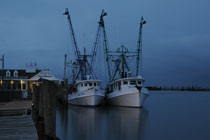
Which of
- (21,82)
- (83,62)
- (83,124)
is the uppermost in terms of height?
(83,62)

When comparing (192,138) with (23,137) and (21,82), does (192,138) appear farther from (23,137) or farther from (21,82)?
(21,82)

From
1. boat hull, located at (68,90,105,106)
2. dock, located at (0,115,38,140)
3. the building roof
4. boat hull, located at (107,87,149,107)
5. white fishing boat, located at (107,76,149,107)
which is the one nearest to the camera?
dock, located at (0,115,38,140)

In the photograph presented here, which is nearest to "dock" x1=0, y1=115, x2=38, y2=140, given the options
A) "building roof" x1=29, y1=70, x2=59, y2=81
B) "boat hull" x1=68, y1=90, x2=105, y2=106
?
"boat hull" x1=68, y1=90, x2=105, y2=106

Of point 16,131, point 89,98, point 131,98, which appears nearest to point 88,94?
point 89,98

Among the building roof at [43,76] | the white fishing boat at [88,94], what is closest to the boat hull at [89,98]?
the white fishing boat at [88,94]

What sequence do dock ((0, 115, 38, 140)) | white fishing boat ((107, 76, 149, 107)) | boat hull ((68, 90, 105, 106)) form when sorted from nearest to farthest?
dock ((0, 115, 38, 140))
white fishing boat ((107, 76, 149, 107))
boat hull ((68, 90, 105, 106))

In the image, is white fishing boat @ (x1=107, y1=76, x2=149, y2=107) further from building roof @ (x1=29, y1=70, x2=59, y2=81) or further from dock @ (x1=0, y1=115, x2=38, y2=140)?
dock @ (x1=0, y1=115, x2=38, y2=140)

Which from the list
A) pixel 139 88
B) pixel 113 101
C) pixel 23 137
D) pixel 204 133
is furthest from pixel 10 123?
pixel 113 101

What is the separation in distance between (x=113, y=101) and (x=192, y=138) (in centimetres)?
2078

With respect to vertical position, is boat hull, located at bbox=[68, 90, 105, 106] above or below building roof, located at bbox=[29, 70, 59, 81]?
below

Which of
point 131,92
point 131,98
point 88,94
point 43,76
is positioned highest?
point 43,76

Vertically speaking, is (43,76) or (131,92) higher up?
(43,76)

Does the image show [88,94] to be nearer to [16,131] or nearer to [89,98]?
[89,98]

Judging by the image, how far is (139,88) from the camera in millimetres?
29562
